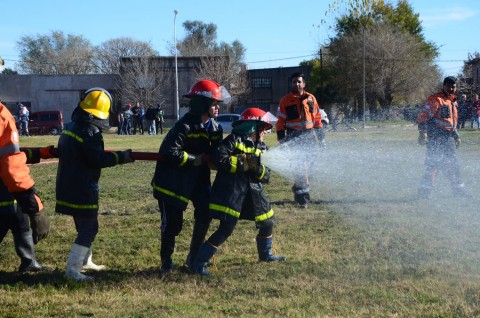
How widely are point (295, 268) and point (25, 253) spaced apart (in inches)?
97.0

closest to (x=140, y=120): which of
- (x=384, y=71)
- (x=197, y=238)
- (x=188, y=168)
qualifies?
(x=384, y=71)

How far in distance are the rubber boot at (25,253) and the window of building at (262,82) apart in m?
59.1

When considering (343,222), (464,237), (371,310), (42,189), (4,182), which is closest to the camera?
(371,310)

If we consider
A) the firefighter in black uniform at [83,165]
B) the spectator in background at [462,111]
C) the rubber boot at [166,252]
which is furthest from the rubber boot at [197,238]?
the spectator in background at [462,111]

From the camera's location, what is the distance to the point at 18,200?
547cm

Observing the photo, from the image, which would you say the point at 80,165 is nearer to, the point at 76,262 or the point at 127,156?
the point at 127,156

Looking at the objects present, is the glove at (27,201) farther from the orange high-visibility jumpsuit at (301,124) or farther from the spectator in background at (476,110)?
the spectator in background at (476,110)

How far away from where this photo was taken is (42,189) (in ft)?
37.9

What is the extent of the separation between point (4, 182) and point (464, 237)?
461cm

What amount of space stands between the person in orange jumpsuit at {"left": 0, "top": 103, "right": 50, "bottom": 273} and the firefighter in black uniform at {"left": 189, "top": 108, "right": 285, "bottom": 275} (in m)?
1.47

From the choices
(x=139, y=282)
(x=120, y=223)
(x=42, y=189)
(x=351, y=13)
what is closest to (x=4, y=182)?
(x=139, y=282)

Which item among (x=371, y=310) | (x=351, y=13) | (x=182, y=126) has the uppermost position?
(x=351, y=13)

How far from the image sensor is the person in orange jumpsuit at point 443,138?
31.4 feet

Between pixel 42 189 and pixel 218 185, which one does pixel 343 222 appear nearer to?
pixel 218 185
